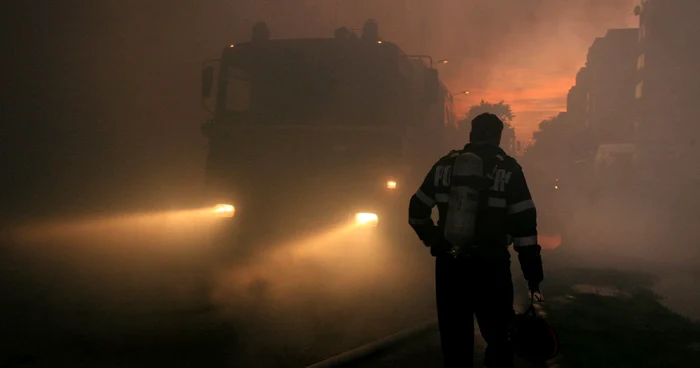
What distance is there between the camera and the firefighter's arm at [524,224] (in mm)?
3344

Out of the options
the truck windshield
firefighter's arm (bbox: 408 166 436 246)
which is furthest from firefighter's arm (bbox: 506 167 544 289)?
the truck windshield

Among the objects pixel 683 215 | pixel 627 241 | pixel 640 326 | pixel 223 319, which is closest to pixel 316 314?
pixel 223 319

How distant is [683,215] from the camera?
819 inches

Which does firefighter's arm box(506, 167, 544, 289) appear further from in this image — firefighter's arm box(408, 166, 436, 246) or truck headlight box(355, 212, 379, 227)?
truck headlight box(355, 212, 379, 227)

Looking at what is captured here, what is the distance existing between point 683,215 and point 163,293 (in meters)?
19.3

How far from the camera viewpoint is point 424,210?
3719 millimetres

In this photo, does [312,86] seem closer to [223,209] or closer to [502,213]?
[223,209]

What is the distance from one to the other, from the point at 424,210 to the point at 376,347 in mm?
1752

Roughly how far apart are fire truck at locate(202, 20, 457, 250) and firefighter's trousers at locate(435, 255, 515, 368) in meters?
6.55

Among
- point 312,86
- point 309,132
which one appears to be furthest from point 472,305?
point 312,86

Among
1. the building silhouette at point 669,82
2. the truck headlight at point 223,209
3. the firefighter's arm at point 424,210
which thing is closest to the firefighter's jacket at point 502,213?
the firefighter's arm at point 424,210

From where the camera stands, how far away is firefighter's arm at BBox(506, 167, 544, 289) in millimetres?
3344

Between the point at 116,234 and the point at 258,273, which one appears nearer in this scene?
the point at 258,273

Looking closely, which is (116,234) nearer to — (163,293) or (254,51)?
(254,51)
